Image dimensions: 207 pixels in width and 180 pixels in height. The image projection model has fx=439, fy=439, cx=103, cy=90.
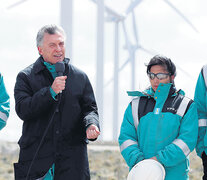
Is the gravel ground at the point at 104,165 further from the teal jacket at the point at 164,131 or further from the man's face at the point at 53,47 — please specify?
the man's face at the point at 53,47

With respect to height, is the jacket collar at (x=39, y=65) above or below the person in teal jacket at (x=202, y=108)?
above

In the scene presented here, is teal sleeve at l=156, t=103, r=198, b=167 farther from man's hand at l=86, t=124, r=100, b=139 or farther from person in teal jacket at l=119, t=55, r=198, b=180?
man's hand at l=86, t=124, r=100, b=139

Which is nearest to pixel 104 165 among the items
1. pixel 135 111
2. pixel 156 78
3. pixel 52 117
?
pixel 135 111

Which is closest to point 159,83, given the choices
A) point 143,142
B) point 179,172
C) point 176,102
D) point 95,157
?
point 176,102

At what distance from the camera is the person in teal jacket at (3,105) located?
489cm

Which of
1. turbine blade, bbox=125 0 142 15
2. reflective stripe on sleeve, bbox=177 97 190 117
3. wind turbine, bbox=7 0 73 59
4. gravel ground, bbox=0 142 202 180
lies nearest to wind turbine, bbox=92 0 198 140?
turbine blade, bbox=125 0 142 15

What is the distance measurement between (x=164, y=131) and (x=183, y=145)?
0.25 metres

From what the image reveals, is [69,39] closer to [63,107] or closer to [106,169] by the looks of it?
[106,169]

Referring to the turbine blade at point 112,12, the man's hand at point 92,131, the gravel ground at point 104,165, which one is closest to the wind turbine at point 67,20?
the gravel ground at point 104,165

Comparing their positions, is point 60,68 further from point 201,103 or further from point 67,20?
point 67,20

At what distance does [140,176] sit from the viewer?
4207 millimetres

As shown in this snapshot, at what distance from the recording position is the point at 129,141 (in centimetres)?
459

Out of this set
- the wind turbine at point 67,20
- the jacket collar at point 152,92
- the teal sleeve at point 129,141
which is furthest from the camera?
the wind turbine at point 67,20

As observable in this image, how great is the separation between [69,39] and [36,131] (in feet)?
24.7
